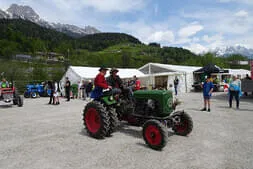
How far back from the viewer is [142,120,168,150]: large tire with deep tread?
3547 millimetres

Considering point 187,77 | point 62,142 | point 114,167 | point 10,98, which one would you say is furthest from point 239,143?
point 187,77

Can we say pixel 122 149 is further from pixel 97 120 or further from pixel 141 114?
pixel 97 120

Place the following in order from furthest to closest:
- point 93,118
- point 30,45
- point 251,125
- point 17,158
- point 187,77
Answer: point 30,45 → point 187,77 → point 251,125 → point 93,118 → point 17,158

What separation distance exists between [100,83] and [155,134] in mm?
1771

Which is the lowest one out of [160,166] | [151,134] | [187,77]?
[160,166]

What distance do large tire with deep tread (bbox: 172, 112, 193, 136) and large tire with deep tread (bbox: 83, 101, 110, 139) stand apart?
1.65 metres

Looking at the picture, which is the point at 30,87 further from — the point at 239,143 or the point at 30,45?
the point at 30,45

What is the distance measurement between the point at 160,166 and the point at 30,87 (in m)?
16.1

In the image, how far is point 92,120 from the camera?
15.4 feet

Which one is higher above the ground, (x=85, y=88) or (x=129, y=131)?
(x=85, y=88)

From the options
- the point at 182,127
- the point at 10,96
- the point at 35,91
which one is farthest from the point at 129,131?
the point at 35,91

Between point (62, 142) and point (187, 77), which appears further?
point (187, 77)

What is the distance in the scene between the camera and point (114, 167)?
2.97 meters

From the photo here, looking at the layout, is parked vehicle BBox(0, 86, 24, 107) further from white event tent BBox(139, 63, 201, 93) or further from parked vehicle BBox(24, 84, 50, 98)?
white event tent BBox(139, 63, 201, 93)
